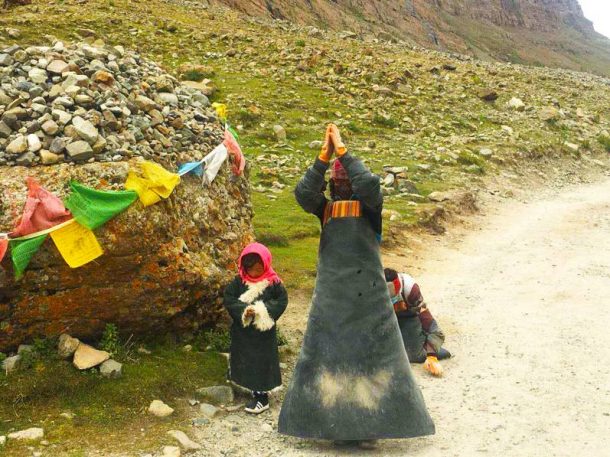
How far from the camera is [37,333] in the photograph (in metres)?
6.87

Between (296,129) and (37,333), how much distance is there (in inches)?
632

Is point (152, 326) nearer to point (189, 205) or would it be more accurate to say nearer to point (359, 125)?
point (189, 205)

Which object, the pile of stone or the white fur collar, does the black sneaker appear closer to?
the white fur collar

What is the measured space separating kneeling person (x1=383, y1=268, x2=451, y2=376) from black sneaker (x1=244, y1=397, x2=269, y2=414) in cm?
230

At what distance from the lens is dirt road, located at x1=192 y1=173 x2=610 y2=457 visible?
6.33 m

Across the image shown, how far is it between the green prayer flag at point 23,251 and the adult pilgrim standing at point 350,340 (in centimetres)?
264

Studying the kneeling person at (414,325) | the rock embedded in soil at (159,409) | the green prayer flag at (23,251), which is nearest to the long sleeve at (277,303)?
the rock embedded in soil at (159,409)

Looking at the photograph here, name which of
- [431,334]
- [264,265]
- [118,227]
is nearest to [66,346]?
[118,227]

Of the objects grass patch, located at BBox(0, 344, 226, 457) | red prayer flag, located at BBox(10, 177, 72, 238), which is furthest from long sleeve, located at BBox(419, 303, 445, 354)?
red prayer flag, located at BBox(10, 177, 72, 238)

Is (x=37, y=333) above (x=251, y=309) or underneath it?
underneath

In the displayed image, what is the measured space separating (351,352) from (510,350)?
365 cm

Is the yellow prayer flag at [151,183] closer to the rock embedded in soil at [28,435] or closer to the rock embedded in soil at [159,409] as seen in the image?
the rock embedded in soil at [159,409]

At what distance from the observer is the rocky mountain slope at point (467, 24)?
8962cm

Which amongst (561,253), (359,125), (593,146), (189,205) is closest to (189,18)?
(359,125)
